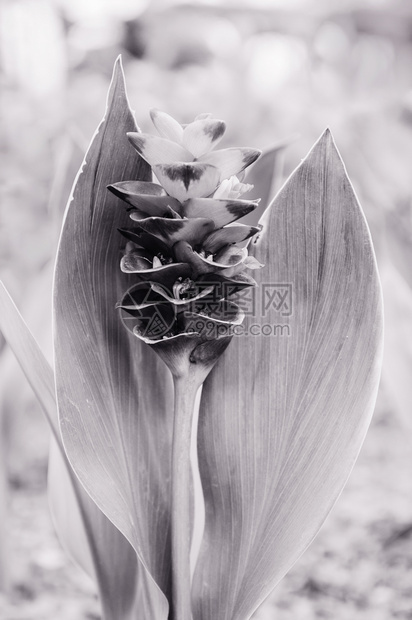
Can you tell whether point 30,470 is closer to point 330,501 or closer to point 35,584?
point 35,584

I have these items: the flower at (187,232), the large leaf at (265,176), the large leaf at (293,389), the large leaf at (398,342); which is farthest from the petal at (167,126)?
the large leaf at (398,342)

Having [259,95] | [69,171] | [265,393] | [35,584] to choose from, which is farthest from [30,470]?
[259,95]

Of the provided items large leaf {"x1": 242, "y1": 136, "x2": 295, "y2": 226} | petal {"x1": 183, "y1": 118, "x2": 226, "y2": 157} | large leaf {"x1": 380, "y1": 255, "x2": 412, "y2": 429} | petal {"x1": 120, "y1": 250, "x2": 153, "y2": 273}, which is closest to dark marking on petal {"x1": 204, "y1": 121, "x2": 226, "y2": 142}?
petal {"x1": 183, "y1": 118, "x2": 226, "y2": 157}

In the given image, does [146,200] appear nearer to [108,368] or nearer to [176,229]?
[176,229]

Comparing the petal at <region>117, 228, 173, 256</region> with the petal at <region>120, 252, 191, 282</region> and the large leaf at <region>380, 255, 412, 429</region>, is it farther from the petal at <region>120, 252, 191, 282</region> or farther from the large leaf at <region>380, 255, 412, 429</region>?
the large leaf at <region>380, 255, 412, 429</region>

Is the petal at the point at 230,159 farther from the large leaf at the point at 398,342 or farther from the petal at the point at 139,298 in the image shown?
the large leaf at the point at 398,342

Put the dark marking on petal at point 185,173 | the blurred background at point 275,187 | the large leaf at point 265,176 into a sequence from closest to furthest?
the dark marking on petal at point 185,173 → the large leaf at point 265,176 → the blurred background at point 275,187
